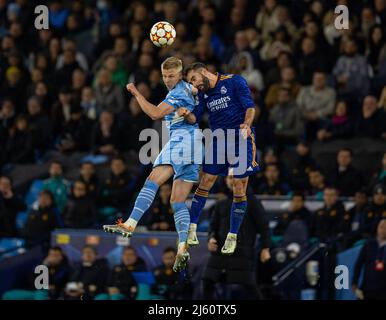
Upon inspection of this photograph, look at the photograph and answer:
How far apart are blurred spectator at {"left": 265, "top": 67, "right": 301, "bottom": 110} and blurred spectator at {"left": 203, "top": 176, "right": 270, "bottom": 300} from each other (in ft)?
16.2

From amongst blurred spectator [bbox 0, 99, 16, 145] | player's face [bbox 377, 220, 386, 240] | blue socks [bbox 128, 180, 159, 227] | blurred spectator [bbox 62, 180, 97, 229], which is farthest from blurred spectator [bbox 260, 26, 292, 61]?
blue socks [bbox 128, 180, 159, 227]

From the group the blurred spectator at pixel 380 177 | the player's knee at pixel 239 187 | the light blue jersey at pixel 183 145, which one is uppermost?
the light blue jersey at pixel 183 145

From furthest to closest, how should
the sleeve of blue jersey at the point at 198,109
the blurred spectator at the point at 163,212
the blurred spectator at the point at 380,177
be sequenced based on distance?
the blurred spectator at the point at 163,212 < the blurred spectator at the point at 380,177 < the sleeve of blue jersey at the point at 198,109

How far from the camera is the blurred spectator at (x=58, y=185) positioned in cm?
2020

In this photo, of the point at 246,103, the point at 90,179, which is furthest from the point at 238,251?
the point at 90,179

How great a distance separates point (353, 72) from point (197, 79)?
680cm

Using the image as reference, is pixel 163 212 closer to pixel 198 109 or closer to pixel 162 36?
pixel 198 109

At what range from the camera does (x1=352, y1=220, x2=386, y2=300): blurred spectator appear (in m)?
16.4

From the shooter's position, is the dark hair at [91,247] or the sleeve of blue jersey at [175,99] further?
the dark hair at [91,247]

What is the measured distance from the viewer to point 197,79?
14.2 metres

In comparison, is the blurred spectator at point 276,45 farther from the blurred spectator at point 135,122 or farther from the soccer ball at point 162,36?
the soccer ball at point 162,36

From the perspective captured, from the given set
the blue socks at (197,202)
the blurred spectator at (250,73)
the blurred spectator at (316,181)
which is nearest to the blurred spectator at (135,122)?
the blurred spectator at (250,73)

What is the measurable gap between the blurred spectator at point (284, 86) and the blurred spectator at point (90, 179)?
131 inches
